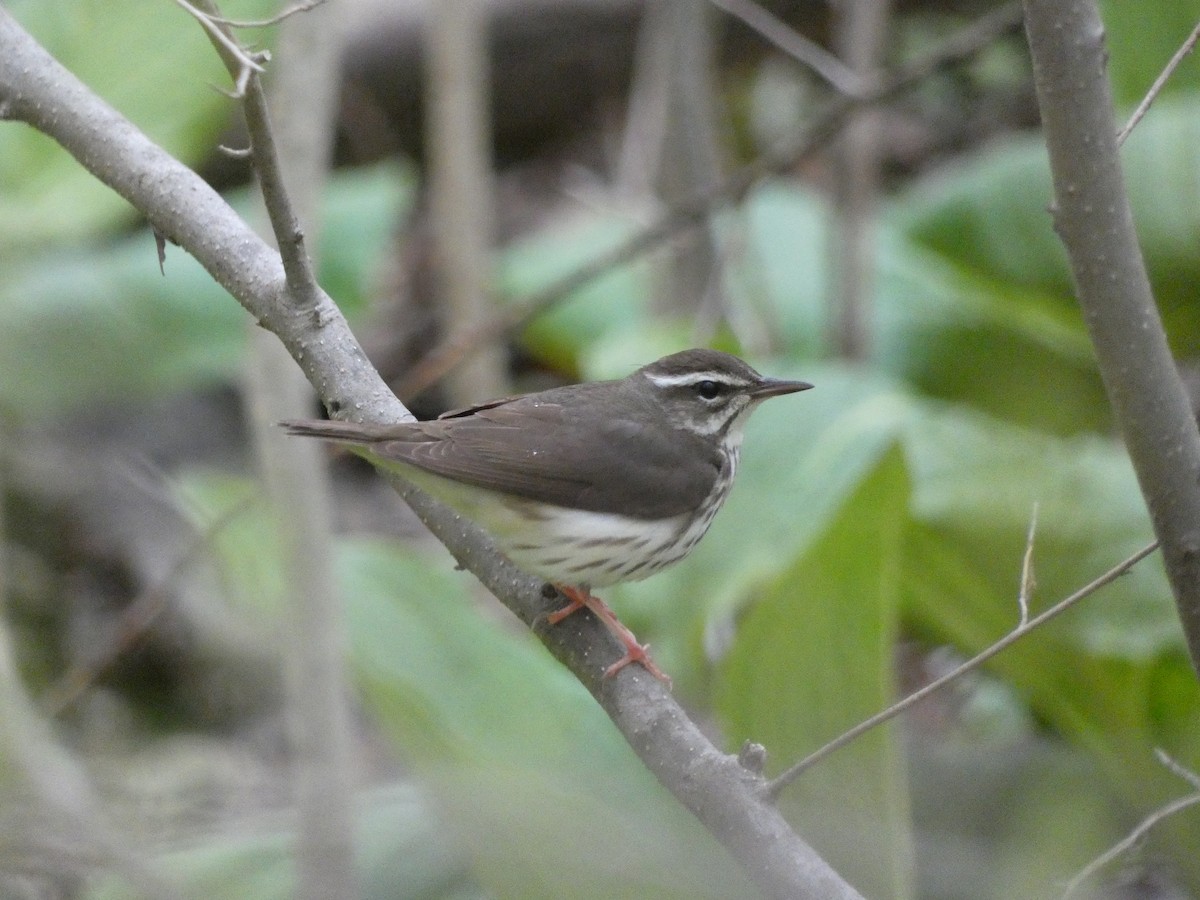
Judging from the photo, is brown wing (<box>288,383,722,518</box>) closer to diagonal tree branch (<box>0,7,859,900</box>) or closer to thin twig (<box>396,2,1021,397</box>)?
diagonal tree branch (<box>0,7,859,900</box>)

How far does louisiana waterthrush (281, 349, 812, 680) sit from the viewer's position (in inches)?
120

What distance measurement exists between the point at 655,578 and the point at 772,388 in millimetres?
1569

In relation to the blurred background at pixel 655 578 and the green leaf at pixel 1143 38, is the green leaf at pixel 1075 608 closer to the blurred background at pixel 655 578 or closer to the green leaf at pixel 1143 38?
the blurred background at pixel 655 578

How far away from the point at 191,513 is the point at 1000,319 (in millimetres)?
3192

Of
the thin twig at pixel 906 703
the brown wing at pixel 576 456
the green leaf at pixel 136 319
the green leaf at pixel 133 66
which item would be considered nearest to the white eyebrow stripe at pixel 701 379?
the brown wing at pixel 576 456

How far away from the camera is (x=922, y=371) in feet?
20.6

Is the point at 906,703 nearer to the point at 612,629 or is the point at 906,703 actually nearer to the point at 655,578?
the point at 612,629

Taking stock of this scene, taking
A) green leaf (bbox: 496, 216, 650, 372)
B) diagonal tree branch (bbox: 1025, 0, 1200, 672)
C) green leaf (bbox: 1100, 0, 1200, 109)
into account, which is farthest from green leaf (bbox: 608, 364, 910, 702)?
diagonal tree branch (bbox: 1025, 0, 1200, 672)

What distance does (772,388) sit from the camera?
371cm

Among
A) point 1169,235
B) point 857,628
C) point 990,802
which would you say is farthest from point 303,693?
point 1169,235

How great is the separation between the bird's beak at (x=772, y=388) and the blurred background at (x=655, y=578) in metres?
0.31

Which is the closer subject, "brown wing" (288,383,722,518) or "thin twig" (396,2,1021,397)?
"brown wing" (288,383,722,518)

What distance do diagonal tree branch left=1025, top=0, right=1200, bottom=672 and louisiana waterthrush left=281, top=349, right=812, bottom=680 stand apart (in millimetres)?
1004

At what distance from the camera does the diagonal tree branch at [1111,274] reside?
2252mm
